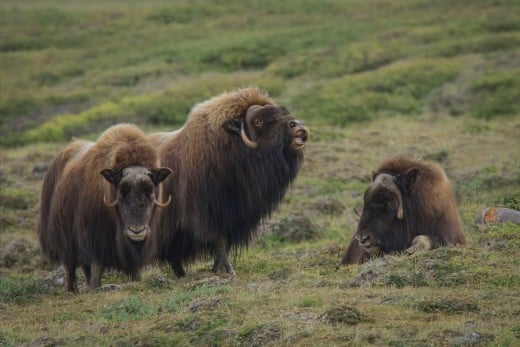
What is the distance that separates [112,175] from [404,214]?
110 inches

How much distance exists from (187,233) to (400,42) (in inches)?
940

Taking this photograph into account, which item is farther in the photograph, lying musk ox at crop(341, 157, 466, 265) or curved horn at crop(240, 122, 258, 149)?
curved horn at crop(240, 122, 258, 149)

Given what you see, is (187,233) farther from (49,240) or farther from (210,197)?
(49,240)

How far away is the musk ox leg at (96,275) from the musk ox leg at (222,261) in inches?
45.5

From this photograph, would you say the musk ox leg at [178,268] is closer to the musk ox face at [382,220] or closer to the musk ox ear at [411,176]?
the musk ox face at [382,220]

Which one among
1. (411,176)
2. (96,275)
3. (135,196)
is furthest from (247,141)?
(96,275)

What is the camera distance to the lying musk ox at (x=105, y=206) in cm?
1001

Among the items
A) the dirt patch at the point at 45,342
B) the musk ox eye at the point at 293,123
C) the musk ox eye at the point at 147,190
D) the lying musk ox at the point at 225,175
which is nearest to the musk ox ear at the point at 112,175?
the musk ox eye at the point at 147,190

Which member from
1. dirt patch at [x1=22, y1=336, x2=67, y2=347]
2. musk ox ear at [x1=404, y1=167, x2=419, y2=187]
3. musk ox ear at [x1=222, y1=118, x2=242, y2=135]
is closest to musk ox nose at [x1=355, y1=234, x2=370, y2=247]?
musk ox ear at [x1=404, y1=167, x2=419, y2=187]

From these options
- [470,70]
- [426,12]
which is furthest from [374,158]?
[426,12]

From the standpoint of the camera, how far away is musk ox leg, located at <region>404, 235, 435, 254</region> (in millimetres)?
9656

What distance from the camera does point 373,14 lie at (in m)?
41.1

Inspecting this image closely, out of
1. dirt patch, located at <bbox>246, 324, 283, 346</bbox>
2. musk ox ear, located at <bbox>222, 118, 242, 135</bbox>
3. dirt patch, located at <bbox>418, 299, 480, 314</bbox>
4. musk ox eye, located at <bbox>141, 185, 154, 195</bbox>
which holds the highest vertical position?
musk ox ear, located at <bbox>222, 118, 242, 135</bbox>

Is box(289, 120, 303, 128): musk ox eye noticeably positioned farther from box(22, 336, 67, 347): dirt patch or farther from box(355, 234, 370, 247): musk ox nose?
box(22, 336, 67, 347): dirt patch
